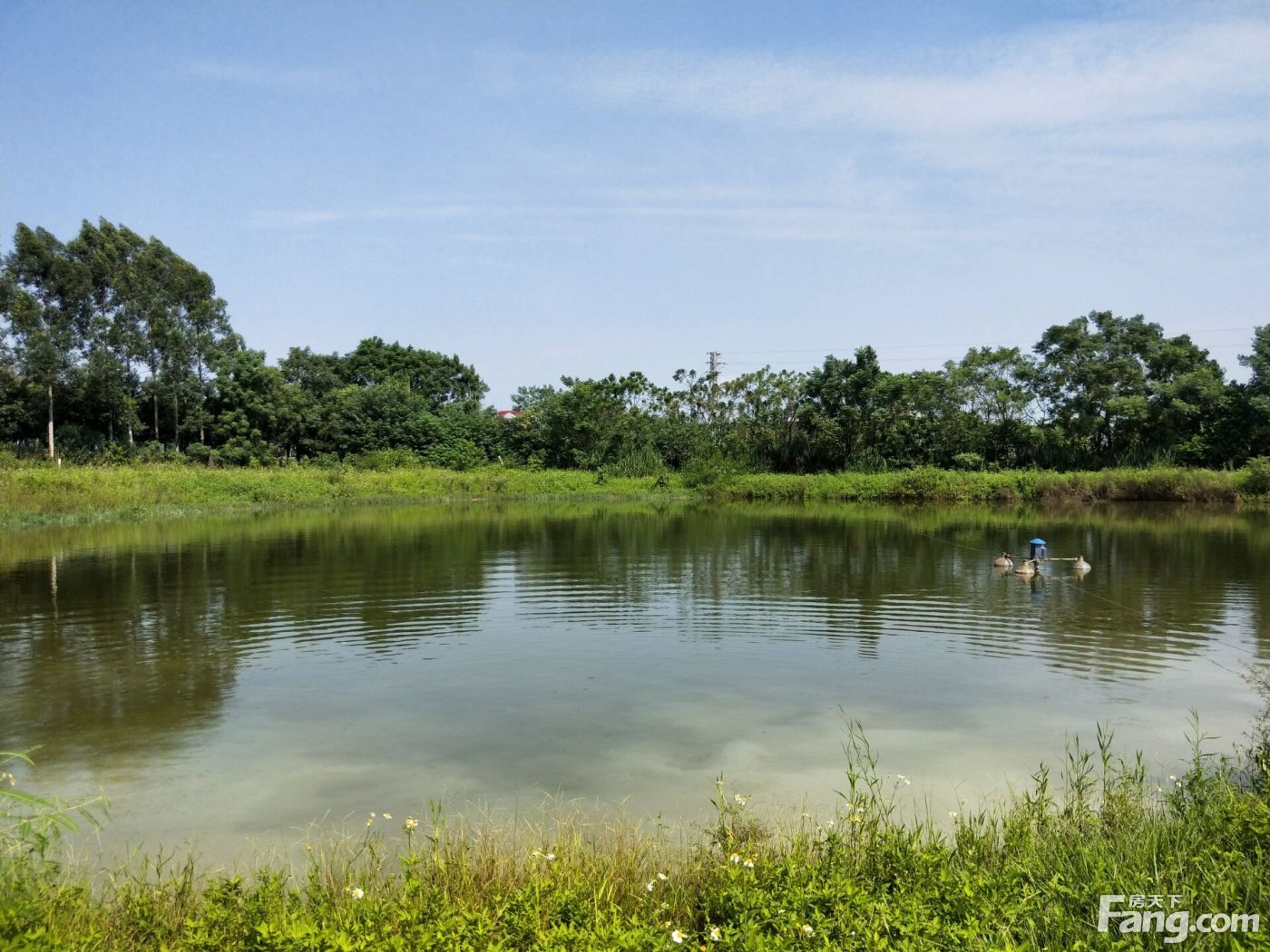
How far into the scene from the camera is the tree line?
144 ft

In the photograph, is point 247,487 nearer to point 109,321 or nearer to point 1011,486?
point 109,321

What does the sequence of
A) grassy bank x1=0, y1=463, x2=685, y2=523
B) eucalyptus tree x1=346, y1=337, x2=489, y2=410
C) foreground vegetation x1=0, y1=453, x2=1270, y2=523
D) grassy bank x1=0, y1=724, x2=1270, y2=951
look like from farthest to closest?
eucalyptus tree x1=346, y1=337, x2=489, y2=410 < foreground vegetation x1=0, y1=453, x2=1270, y2=523 < grassy bank x1=0, y1=463, x2=685, y2=523 < grassy bank x1=0, y1=724, x2=1270, y2=951

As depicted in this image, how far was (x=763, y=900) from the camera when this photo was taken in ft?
13.9

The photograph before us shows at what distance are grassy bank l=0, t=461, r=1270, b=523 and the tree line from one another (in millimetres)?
3732

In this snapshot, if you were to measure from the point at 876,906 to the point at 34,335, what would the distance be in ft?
Answer: 153

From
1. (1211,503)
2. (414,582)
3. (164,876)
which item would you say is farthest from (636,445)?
Answer: (164,876)

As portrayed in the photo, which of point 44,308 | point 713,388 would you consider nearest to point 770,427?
point 713,388

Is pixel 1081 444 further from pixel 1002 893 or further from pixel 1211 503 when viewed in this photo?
pixel 1002 893

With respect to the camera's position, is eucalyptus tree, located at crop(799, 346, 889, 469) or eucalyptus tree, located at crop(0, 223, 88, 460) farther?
eucalyptus tree, located at crop(799, 346, 889, 469)

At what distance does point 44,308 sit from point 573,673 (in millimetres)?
43213

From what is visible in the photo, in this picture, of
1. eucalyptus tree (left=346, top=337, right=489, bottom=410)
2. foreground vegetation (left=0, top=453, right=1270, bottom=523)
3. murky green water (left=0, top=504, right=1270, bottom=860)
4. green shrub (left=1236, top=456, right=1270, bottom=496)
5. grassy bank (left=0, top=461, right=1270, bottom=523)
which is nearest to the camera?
murky green water (left=0, top=504, right=1270, bottom=860)

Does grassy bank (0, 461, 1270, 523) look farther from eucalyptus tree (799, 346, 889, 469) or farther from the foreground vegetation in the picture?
eucalyptus tree (799, 346, 889, 469)

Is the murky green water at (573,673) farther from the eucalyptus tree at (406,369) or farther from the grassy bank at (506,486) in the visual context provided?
the eucalyptus tree at (406,369)

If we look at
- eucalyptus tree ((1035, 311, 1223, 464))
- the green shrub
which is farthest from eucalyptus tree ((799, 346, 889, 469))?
the green shrub
